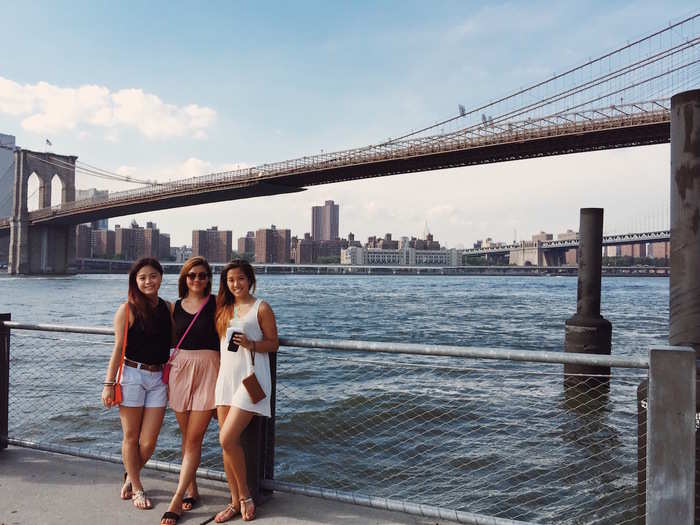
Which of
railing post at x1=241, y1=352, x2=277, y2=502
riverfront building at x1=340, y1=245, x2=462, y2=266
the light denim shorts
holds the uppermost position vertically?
riverfront building at x1=340, y1=245, x2=462, y2=266

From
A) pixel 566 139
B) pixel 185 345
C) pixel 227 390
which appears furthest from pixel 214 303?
pixel 566 139

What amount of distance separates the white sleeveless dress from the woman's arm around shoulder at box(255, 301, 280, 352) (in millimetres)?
23

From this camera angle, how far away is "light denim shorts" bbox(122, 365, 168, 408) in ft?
9.83

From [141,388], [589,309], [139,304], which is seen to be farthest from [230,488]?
[589,309]

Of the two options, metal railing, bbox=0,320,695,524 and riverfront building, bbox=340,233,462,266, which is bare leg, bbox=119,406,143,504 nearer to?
metal railing, bbox=0,320,695,524

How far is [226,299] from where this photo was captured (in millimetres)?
2957

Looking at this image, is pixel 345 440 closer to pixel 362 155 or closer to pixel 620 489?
pixel 620 489

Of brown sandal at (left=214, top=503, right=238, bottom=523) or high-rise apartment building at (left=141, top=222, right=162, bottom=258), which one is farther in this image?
high-rise apartment building at (left=141, top=222, right=162, bottom=258)

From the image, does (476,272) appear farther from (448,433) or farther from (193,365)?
(193,365)

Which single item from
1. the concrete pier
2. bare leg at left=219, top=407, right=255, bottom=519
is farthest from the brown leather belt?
the concrete pier

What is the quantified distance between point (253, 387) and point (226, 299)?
18.1 inches

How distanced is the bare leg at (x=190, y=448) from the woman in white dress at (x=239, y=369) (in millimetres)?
109

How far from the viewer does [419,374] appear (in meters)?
10.7

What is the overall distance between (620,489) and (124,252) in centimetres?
11718
